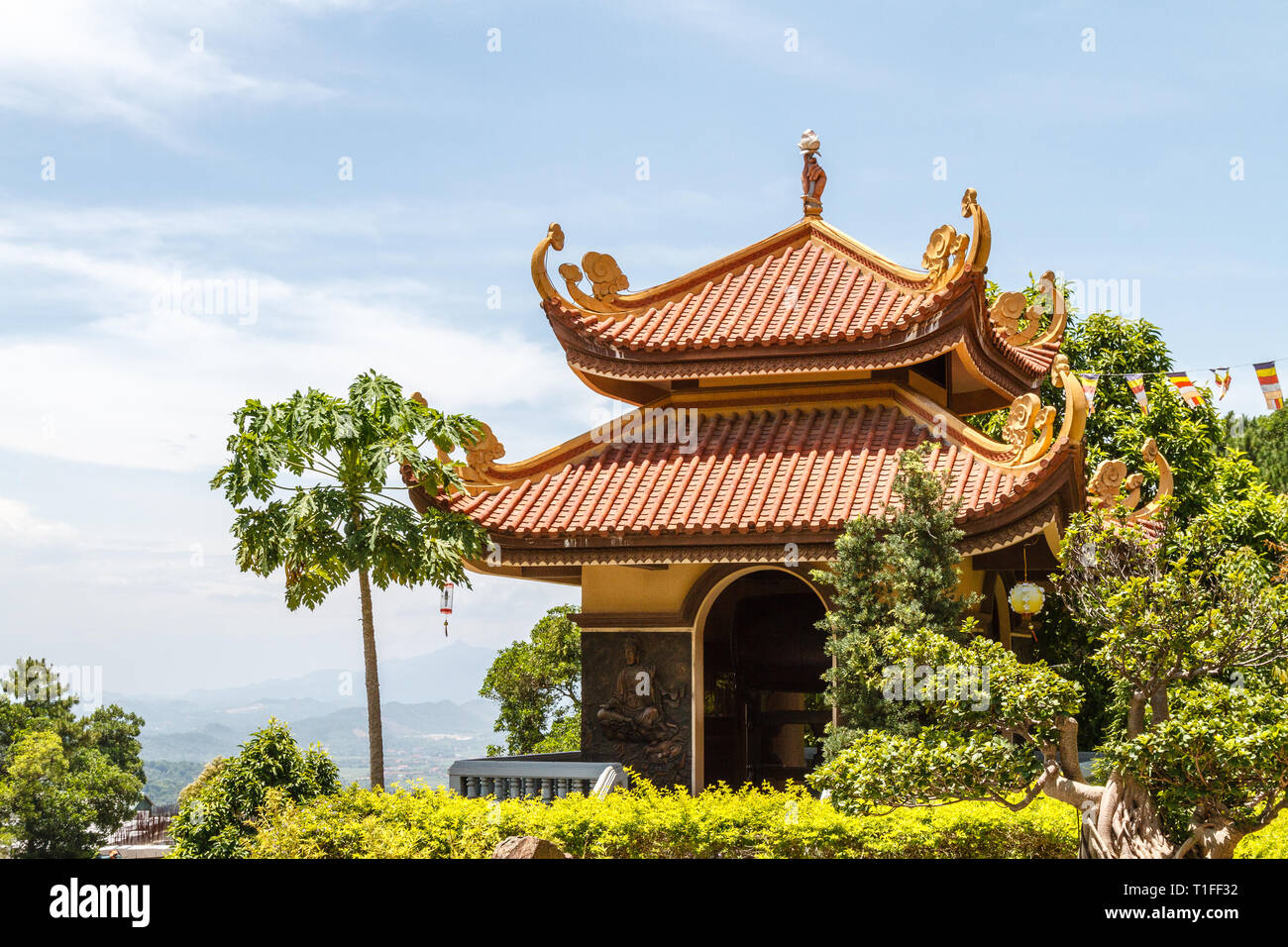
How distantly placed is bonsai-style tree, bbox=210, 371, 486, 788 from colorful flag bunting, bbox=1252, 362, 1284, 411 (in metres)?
12.2

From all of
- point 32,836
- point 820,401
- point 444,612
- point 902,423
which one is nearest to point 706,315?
point 820,401

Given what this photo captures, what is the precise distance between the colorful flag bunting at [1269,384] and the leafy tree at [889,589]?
883 centimetres

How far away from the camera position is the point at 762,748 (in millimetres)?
17969

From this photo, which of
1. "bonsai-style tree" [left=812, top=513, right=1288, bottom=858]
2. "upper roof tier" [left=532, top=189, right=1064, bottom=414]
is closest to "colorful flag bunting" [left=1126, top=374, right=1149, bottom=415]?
"upper roof tier" [left=532, top=189, right=1064, bottom=414]

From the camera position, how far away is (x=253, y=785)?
13539 millimetres

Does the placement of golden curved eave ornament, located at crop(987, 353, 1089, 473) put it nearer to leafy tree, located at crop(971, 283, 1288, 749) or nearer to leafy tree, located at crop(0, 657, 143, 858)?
leafy tree, located at crop(971, 283, 1288, 749)

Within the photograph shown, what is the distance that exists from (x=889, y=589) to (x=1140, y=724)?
114 inches

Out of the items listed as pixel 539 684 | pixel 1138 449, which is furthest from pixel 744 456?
pixel 539 684

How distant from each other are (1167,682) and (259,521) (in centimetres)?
852

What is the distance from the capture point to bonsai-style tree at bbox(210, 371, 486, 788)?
41.3 feet

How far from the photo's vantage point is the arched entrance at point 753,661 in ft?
53.8

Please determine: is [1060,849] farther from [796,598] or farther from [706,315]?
[706,315]

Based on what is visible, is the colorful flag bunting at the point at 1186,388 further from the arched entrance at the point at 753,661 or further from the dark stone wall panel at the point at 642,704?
the dark stone wall panel at the point at 642,704
